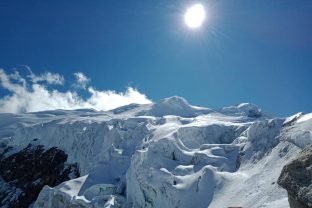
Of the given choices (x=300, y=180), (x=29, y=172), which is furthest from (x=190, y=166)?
(x=29, y=172)

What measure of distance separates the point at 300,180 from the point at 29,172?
6973 cm

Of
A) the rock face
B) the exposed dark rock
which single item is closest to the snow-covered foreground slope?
the exposed dark rock

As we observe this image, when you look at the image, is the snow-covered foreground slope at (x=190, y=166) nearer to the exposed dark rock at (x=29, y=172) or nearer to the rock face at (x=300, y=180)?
the exposed dark rock at (x=29, y=172)

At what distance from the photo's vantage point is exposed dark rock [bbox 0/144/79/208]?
63.1m

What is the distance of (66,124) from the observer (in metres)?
69.3

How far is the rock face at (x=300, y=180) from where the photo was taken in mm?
7972

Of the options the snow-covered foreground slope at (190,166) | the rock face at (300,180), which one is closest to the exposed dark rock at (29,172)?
the snow-covered foreground slope at (190,166)

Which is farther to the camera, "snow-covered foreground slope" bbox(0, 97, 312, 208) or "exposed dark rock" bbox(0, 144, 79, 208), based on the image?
"exposed dark rock" bbox(0, 144, 79, 208)

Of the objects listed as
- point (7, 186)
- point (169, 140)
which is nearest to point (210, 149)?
point (169, 140)

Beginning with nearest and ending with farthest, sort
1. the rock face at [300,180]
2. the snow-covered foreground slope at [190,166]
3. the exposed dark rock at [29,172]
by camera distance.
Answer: the rock face at [300,180] → the snow-covered foreground slope at [190,166] → the exposed dark rock at [29,172]

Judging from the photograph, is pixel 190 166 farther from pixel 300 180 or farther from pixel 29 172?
pixel 29 172

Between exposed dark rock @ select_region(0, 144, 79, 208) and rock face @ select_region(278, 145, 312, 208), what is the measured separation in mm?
54350

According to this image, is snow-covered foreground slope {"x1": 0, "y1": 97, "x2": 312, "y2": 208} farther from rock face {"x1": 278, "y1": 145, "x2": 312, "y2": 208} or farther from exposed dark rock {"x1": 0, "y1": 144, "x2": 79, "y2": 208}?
rock face {"x1": 278, "y1": 145, "x2": 312, "y2": 208}

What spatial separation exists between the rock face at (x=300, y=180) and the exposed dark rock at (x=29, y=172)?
54350 mm
